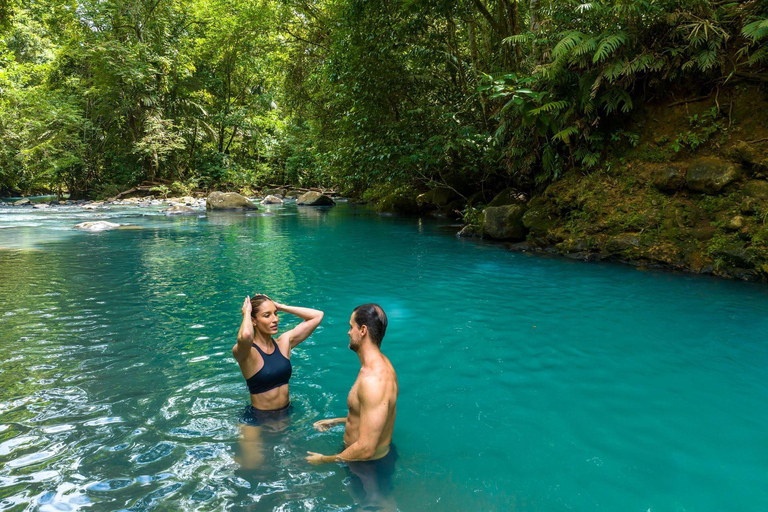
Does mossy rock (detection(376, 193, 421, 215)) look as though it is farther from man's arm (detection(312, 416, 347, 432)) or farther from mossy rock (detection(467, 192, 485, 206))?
man's arm (detection(312, 416, 347, 432))

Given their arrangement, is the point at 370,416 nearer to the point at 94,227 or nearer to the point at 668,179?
the point at 668,179

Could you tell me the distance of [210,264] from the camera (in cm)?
1055

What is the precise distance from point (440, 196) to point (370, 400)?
18.1 m

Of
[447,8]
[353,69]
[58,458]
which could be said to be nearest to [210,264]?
[58,458]

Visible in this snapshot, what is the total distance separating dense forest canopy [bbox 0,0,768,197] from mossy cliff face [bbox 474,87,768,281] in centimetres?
58

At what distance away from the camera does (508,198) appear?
46.7 ft

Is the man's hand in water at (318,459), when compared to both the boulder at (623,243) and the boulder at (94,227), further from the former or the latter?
the boulder at (94,227)

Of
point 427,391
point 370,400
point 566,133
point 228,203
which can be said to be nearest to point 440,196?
point 566,133

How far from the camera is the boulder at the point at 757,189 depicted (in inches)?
333

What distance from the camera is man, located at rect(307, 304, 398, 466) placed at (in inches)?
→ 114

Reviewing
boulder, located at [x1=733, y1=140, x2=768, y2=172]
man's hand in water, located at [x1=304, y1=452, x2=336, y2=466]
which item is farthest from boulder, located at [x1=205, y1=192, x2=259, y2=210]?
man's hand in water, located at [x1=304, y1=452, x2=336, y2=466]

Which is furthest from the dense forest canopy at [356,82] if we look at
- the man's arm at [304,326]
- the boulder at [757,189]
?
the man's arm at [304,326]

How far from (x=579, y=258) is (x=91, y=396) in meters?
9.28

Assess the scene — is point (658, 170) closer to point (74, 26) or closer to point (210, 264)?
point (210, 264)
